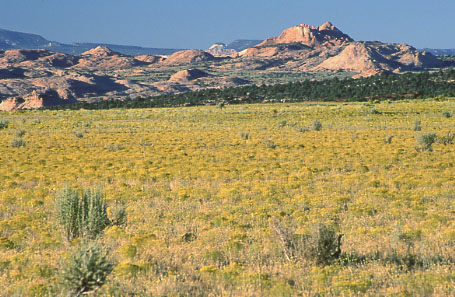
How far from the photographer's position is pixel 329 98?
76.3 meters

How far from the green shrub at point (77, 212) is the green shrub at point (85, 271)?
9.00 ft

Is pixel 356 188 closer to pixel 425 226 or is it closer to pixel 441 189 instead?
pixel 441 189

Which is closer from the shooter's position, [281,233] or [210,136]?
[281,233]

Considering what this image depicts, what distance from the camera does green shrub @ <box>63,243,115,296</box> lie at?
5.56 m

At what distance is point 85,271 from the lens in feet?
18.2

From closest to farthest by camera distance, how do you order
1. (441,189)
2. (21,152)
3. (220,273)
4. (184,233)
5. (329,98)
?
(220,273)
(184,233)
(441,189)
(21,152)
(329,98)

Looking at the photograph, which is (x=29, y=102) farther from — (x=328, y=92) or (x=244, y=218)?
(x=244, y=218)

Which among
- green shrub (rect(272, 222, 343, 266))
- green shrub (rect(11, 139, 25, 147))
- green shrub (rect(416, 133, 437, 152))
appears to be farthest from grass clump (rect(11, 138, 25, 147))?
green shrub (rect(272, 222, 343, 266))

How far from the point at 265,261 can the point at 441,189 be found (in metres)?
7.62

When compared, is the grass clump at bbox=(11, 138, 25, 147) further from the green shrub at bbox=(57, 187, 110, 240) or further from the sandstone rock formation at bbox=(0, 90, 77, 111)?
the sandstone rock formation at bbox=(0, 90, 77, 111)

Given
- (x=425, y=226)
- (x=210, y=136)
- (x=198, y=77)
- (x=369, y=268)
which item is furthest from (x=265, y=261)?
(x=198, y=77)

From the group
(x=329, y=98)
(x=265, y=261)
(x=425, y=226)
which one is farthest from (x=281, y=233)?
(x=329, y=98)

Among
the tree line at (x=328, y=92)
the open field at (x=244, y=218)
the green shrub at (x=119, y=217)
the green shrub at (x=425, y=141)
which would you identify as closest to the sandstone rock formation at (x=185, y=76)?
the tree line at (x=328, y=92)

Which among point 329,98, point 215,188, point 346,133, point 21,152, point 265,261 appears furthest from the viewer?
point 329,98
